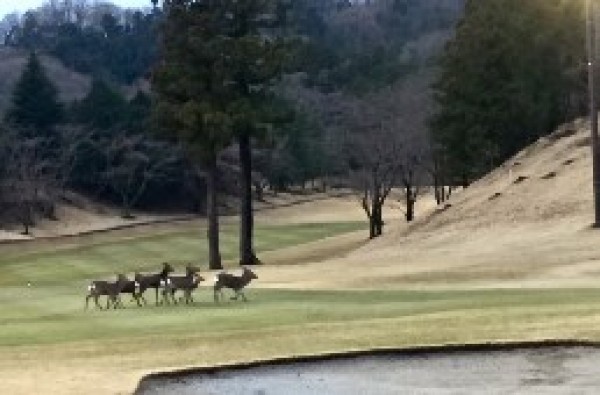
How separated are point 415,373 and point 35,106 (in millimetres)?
89168

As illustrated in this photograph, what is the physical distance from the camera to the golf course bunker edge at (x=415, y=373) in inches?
568

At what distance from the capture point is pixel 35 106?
330ft

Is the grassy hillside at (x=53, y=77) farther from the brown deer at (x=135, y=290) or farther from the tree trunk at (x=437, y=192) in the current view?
the brown deer at (x=135, y=290)

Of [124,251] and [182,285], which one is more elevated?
[182,285]

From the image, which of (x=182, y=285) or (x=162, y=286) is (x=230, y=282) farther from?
(x=162, y=286)

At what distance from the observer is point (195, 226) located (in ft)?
307

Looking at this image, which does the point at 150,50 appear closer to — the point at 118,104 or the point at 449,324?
the point at 118,104

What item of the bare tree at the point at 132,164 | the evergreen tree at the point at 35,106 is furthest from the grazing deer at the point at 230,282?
the evergreen tree at the point at 35,106

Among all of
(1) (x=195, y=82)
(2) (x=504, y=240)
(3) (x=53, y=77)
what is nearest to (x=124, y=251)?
(1) (x=195, y=82)

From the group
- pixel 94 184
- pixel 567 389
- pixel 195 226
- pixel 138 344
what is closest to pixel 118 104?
pixel 94 184

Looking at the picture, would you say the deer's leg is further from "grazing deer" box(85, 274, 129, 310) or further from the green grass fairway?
"grazing deer" box(85, 274, 129, 310)

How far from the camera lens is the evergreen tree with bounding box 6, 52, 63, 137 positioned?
9950cm

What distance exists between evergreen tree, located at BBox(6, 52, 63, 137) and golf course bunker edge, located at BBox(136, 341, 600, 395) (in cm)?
8505

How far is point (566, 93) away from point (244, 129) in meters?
25.1
